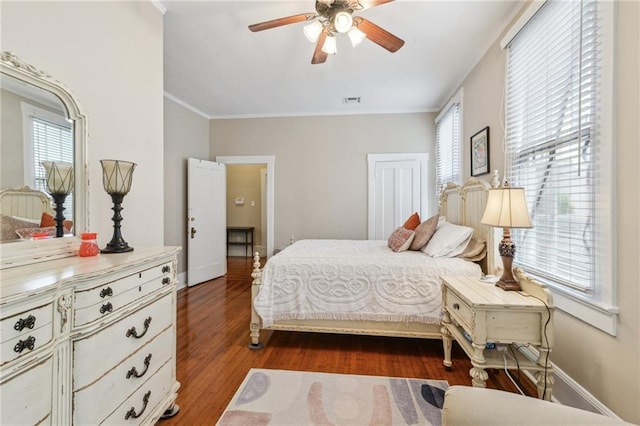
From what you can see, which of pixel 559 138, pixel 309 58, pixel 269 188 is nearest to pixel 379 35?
pixel 309 58

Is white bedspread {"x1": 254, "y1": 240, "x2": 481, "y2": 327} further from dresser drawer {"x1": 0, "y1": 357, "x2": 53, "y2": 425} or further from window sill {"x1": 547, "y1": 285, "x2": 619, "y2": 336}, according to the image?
dresser drawer {"x1": 0, "y1": 357, "x2": 53, "y2": 425}

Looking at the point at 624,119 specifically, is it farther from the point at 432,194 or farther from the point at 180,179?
the point at 180,179

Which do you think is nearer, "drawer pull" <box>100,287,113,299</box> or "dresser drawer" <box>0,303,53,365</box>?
"dresser drawer" <box>0,303,53,365</box>

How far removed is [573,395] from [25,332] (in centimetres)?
252

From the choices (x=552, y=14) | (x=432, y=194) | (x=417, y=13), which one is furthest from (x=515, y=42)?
(x=432, y=194)

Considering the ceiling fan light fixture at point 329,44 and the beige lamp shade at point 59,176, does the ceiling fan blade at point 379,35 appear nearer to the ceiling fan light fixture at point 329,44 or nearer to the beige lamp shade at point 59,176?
the ceiling fan light fixture at point 329,44

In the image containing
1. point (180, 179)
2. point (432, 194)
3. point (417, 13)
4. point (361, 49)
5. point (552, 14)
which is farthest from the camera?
point (432, 194)

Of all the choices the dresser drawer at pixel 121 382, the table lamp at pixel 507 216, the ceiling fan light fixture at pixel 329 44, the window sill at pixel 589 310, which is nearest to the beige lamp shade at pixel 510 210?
the table lamp at pixel 507 216

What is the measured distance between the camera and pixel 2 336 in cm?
77

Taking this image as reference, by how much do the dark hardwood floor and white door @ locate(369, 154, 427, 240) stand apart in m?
2.28

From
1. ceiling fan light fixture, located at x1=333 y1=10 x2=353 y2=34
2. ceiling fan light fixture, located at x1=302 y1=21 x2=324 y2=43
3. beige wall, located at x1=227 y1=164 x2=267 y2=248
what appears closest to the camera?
ceiling fan light fixture, located at x1=333 y1=10 x2=353 y2=34

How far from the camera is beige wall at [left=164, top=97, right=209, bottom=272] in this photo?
387 centimetres

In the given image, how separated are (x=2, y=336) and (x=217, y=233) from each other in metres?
4.00

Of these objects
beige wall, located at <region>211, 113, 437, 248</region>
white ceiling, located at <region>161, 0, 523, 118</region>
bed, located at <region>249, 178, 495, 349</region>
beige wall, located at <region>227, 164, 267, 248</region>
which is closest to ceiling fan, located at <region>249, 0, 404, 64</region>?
white ceiling, located at <region>161, 0, 523, 118</region>
